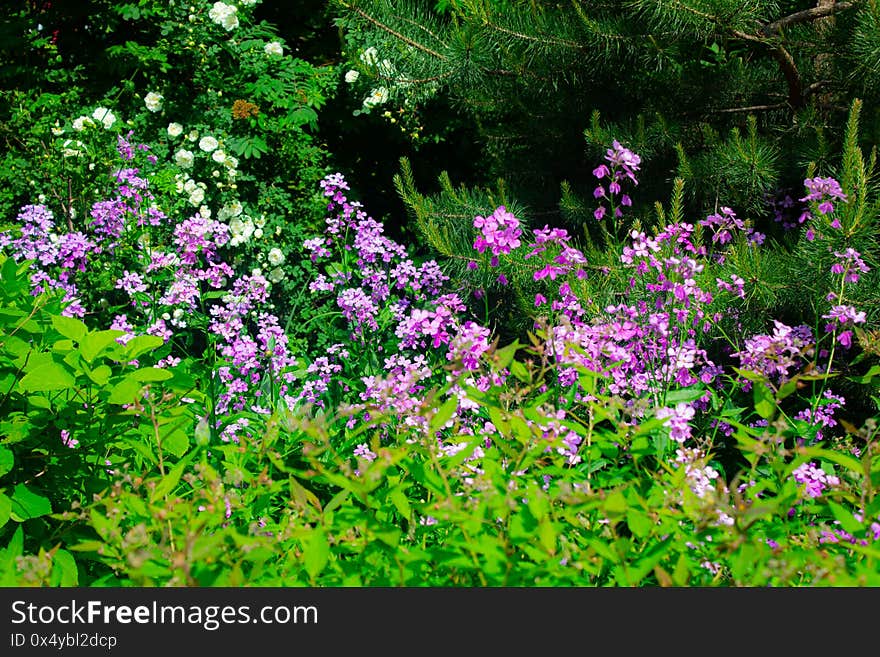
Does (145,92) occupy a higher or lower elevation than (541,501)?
higher

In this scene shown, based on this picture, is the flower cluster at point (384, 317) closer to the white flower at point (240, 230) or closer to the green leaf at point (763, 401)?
the white flower at point (240, 230)

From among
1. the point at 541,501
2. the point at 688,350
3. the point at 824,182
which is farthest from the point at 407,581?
the point at 824,182

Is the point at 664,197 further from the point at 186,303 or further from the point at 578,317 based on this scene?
the point at 186,303

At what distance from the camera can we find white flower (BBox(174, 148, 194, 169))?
4.40 meters

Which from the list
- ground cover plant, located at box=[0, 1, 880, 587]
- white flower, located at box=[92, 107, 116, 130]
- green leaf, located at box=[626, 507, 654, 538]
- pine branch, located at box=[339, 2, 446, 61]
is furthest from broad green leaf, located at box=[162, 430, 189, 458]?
white flower, located at box=[92, 107, 116, 130]

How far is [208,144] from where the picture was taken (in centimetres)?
439

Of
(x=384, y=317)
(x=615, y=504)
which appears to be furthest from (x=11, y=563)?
(x=384, y=317)

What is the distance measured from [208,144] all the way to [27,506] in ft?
9.45

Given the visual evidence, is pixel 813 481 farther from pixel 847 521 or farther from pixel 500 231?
pixel 500 231

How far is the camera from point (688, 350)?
7.97 feet

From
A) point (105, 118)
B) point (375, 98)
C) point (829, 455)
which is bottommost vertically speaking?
point (829, 455)

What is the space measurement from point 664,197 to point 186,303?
2112 millimetres

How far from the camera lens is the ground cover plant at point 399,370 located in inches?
56.9
